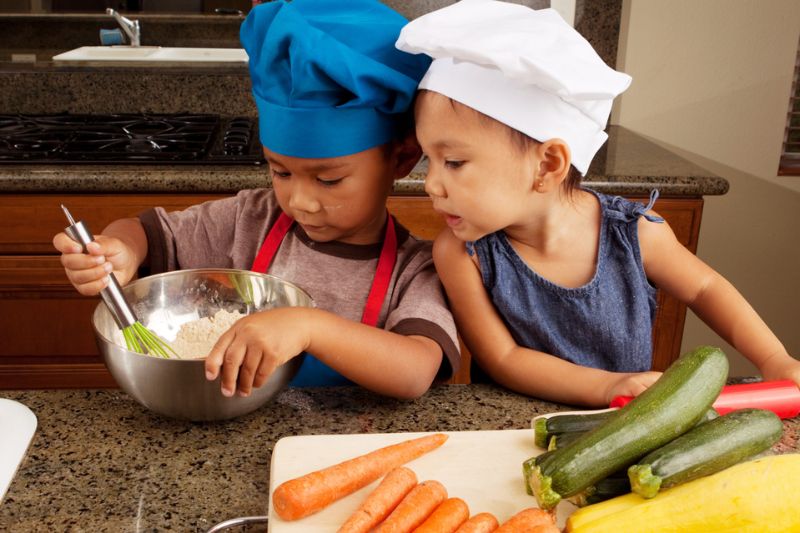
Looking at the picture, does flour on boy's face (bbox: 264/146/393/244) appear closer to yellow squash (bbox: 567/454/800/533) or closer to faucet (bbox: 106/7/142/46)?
yellow squash (bbox: 567/454/800/533)

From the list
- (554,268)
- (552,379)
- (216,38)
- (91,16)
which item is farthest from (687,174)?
(91,16)

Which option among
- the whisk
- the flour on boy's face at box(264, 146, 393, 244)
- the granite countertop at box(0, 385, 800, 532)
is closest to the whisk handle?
the whisk

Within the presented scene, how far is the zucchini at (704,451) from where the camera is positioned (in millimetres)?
681

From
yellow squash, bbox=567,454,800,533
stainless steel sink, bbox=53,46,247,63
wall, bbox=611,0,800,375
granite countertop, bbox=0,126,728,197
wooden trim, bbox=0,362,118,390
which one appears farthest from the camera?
stainless steel sink, bbox=53,46,247,63

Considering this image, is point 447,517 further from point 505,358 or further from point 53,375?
point 53,375

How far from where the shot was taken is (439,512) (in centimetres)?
72

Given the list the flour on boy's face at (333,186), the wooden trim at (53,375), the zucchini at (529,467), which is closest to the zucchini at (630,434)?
the zucchini at (529,467)

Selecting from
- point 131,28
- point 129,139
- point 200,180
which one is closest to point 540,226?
point 200,180

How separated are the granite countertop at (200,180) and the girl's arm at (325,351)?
0.95 meters

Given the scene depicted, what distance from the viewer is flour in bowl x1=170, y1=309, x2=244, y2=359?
3.43 ft

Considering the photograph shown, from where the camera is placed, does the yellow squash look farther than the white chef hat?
No

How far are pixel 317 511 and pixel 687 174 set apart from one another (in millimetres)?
1530

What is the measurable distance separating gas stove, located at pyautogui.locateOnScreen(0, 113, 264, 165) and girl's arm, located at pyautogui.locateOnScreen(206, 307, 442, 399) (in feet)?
3.46

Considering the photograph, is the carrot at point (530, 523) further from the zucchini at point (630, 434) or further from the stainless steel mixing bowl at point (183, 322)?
the stainless steel mixing bowl at point (183, 322)
